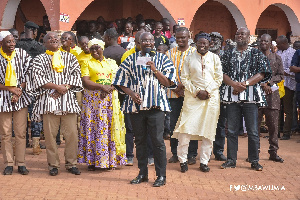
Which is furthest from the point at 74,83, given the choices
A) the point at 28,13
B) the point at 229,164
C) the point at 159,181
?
the point at 28,13

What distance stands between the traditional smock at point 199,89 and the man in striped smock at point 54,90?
153cm

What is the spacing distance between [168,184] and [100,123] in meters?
1.45

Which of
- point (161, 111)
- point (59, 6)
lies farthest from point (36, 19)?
point (161, 111)

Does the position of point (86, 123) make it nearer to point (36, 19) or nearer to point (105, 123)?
point (105, 123)

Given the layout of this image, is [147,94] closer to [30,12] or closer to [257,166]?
[257,166]

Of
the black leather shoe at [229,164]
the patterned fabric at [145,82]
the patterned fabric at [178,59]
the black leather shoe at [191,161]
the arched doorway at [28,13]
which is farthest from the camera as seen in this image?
the arched doorway at [28,13]

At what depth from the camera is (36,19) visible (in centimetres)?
1922

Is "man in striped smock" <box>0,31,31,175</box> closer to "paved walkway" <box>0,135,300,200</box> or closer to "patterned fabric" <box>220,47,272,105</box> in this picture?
"paved walkway" <box>0,135,300,200</box>

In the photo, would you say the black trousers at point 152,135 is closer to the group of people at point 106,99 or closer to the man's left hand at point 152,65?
the group of people at point 106,99

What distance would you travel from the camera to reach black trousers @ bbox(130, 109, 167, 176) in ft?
22.0

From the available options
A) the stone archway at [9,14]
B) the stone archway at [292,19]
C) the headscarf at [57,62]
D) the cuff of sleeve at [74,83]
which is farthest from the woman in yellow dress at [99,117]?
the stone archway at [292,19]

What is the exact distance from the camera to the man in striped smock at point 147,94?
6648 mm

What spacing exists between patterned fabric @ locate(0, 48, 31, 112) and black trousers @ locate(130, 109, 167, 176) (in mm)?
1735

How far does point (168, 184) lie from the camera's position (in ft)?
22.5
